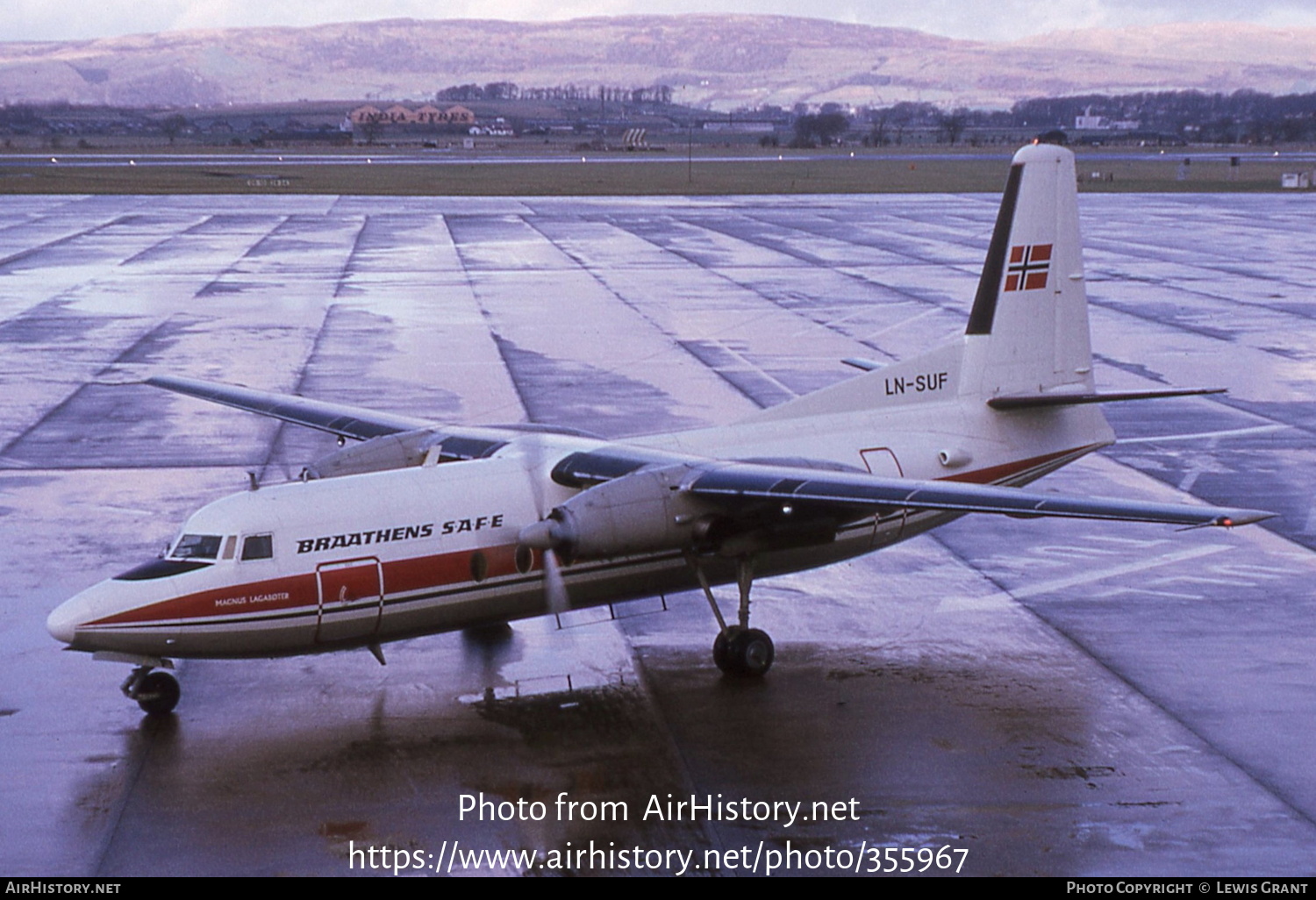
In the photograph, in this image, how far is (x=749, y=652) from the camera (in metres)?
18.2

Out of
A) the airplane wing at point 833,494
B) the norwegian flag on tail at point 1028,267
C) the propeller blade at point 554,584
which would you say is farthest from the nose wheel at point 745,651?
the norwegian flag on tail at point 1028,267

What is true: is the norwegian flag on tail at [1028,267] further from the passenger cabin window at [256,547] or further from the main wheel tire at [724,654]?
the passenger cabin window at [256,547]

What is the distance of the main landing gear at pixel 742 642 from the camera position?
59.7 ft

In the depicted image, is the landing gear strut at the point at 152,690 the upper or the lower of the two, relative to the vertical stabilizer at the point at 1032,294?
lower

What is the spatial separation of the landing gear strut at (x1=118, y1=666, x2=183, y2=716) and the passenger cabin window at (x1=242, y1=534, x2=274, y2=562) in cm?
200

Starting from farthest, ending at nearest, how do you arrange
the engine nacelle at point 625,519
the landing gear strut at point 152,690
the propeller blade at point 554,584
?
the propeller blade at point 554,584 → the landing gear strut at point 152,690 → the engine nacelle at point 625,519

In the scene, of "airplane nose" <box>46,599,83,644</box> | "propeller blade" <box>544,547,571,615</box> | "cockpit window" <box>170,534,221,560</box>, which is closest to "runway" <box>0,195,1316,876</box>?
"propeller blade" <box>544,547,571,615</box>

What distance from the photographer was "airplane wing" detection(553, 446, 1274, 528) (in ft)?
49.7

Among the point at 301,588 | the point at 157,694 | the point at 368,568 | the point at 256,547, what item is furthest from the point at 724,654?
the point at 157,694

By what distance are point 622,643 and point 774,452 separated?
11.1 ft

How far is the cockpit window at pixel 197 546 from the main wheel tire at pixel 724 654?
6.34 meters

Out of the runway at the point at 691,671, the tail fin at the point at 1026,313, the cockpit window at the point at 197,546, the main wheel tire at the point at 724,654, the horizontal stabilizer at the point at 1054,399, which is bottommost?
the runway at the point at 691,671

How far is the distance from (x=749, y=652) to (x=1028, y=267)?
8163 mm
